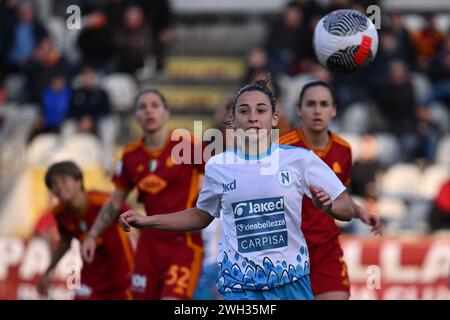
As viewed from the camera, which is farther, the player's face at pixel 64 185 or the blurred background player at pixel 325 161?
the player's face at pixel 64 185

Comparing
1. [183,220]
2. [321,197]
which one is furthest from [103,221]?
[321,197]

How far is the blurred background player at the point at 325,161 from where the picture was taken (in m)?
8.79

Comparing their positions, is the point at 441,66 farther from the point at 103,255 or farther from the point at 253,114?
the point at 253,114

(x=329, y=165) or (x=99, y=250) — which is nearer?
(x=329, y=165)

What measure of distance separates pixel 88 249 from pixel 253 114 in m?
2.57

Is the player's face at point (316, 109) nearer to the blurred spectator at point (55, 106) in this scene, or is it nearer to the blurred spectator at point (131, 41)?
the blurred spectator at point (55, 106)

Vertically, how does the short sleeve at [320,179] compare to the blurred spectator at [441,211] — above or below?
below

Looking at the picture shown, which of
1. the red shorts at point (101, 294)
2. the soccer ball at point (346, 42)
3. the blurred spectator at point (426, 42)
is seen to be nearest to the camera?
the soccer ball at point (346, 42)

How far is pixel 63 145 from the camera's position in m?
16.8

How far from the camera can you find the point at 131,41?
1875 cm

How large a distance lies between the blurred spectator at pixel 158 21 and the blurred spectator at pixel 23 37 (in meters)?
1.69

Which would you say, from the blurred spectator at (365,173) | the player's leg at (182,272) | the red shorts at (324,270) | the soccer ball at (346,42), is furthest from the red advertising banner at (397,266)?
the soccer ball at (346,42)
